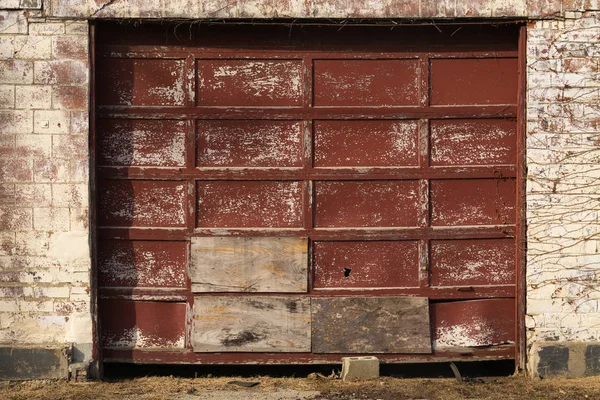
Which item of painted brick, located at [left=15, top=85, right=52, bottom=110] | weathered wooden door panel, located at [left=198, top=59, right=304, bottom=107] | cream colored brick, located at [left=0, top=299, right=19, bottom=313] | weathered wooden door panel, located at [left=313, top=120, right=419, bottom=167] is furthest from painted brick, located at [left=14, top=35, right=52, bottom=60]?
weathered wooden door panel, located at [left=313, top=120, right=419, bottom=167]

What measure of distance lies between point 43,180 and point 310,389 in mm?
2716

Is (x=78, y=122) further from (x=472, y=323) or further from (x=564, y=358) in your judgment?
(x=564, y=358)

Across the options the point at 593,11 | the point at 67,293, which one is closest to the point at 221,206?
the point at 67,293

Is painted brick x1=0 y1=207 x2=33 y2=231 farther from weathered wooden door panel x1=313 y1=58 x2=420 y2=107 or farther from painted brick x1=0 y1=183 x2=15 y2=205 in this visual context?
weathered wooden door panel x1=313 y1=58 x2=420 y2=107

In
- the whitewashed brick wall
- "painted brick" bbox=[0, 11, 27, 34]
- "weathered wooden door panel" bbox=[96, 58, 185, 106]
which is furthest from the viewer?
"weathered wooden door panel" bbox=[96, 58, 185, 106]

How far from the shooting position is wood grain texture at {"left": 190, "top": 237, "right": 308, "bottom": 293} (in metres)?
6.54

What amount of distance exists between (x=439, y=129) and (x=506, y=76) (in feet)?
2.34

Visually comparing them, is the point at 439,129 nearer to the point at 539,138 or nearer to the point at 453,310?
the point at 539,138

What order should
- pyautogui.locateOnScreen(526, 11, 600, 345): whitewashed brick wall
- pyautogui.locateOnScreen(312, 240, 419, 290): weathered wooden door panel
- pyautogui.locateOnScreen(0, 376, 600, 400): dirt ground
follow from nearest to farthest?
pyautogui.locateOnScreen(0, 376, 600, 400): dirt ground → pyautogui.locateOnScreen(526, 11, 600, 345): whitewashed brick wall → pyautogui.locateOnScreen(312, 240, 419, 290): weathered wooden door panel

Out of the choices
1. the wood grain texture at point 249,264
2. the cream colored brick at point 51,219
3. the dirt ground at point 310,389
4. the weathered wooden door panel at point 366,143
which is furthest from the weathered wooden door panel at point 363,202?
the cream colored brick at point 51,219

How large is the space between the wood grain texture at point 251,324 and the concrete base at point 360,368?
36 centimetres

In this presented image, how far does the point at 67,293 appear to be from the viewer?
637 centimetres

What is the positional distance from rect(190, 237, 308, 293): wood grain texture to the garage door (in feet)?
0.04

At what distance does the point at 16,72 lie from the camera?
20.6ft
